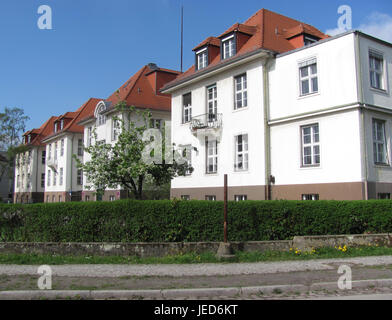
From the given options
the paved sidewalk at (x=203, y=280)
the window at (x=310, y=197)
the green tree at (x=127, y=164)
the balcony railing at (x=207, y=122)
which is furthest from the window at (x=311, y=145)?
the paved sidewalk at (x=203, y=280)

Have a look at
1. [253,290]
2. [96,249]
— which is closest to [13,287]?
[96,249]

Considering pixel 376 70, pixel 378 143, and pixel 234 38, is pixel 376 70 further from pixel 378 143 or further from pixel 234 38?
pixel 234 38

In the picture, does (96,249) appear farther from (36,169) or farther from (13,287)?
(36,169)

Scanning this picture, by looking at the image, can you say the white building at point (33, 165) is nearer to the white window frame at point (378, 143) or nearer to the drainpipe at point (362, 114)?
the drainpipe at point (362, 114)

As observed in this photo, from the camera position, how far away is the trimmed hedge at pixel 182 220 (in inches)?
475

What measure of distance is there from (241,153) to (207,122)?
334 centimetres

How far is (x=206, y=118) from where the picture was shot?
24.2m

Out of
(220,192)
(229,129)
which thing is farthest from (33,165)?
(229,129)

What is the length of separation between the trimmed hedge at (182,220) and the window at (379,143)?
555cm

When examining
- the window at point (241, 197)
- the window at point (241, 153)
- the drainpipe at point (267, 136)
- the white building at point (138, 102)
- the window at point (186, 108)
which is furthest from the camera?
the white building at point (138, 102)

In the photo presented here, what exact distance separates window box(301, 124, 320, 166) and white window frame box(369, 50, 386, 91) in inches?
130

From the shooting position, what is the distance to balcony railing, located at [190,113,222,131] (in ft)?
76.6

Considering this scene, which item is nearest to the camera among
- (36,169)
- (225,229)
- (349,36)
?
(225,229)

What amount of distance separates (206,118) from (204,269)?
1524 cm
